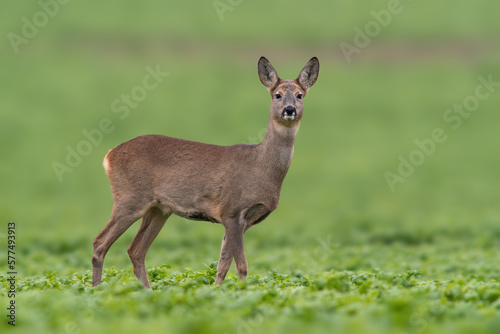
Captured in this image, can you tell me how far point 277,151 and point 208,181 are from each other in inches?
39.1

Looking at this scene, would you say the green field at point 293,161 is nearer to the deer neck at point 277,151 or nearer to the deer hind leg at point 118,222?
the deer hind leg at point 118,222

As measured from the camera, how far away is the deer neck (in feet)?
35.6

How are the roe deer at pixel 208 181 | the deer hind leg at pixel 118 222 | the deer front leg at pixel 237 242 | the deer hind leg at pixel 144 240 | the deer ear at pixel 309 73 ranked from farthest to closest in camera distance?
1. the deer ear at pixel 309 73
2. the deer hind leg at pixel 144 240
3. the deer hind leg at pixel 118 222
4. the roe deer at pixel 208 181
5. the deer front leg at pixel 237 242

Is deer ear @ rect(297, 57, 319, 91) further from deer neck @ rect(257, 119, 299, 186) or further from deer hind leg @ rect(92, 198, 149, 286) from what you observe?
deer hind leg @ rect(92, 198, 149, 286)

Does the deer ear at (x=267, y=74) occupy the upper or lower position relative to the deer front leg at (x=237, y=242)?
upper

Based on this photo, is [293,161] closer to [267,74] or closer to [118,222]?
[267,74]

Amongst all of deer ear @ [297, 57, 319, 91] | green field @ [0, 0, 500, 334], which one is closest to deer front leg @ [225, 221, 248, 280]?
green field @ [0, 0, 500, 334]

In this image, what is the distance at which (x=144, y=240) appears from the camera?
1130 centimetres

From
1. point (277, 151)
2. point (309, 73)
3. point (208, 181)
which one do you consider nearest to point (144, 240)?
point (208, 181)

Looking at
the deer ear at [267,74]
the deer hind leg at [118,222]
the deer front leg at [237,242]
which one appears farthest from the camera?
the deer ear at [267,74]

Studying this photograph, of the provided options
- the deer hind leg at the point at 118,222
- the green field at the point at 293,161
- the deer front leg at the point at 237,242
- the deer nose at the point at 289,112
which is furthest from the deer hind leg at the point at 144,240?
the deer nose at the point at 289,112

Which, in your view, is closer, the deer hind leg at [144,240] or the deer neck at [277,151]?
the deer neck at [277,151]

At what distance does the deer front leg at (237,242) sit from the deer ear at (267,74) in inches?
80.2

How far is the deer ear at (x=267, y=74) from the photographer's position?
1132 cm
